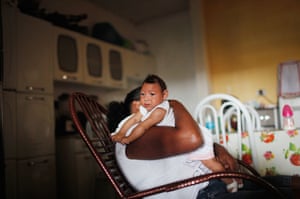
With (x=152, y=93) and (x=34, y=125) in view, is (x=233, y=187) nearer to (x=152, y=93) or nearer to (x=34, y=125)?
(x=152, y=93)

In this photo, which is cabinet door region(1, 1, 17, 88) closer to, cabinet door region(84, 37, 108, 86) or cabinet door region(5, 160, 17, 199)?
cabinet door region(5, 160, 17, 199)

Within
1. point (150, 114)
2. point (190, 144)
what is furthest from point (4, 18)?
point (190, 144)

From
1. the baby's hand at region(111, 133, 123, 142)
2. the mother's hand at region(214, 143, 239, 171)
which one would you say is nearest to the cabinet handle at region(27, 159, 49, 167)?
the baby's hand at region(111, 133, 123, 142)

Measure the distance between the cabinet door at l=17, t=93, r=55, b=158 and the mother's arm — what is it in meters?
1.08

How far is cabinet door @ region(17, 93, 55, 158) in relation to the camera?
1582mm

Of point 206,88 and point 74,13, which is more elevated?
point 74,13

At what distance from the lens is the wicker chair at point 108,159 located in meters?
0.71

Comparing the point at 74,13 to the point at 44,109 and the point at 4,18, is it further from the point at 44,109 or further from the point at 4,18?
the point at 44,109

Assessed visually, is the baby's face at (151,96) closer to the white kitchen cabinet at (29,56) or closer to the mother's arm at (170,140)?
the mother's arm at (170,140)

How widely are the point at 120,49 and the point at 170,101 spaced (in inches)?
76.7

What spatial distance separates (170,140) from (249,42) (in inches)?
73.9

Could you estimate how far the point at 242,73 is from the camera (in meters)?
2.33

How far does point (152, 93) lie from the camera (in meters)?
0.79

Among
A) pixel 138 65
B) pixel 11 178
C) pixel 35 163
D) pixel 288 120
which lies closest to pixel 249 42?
pixel 138 65
